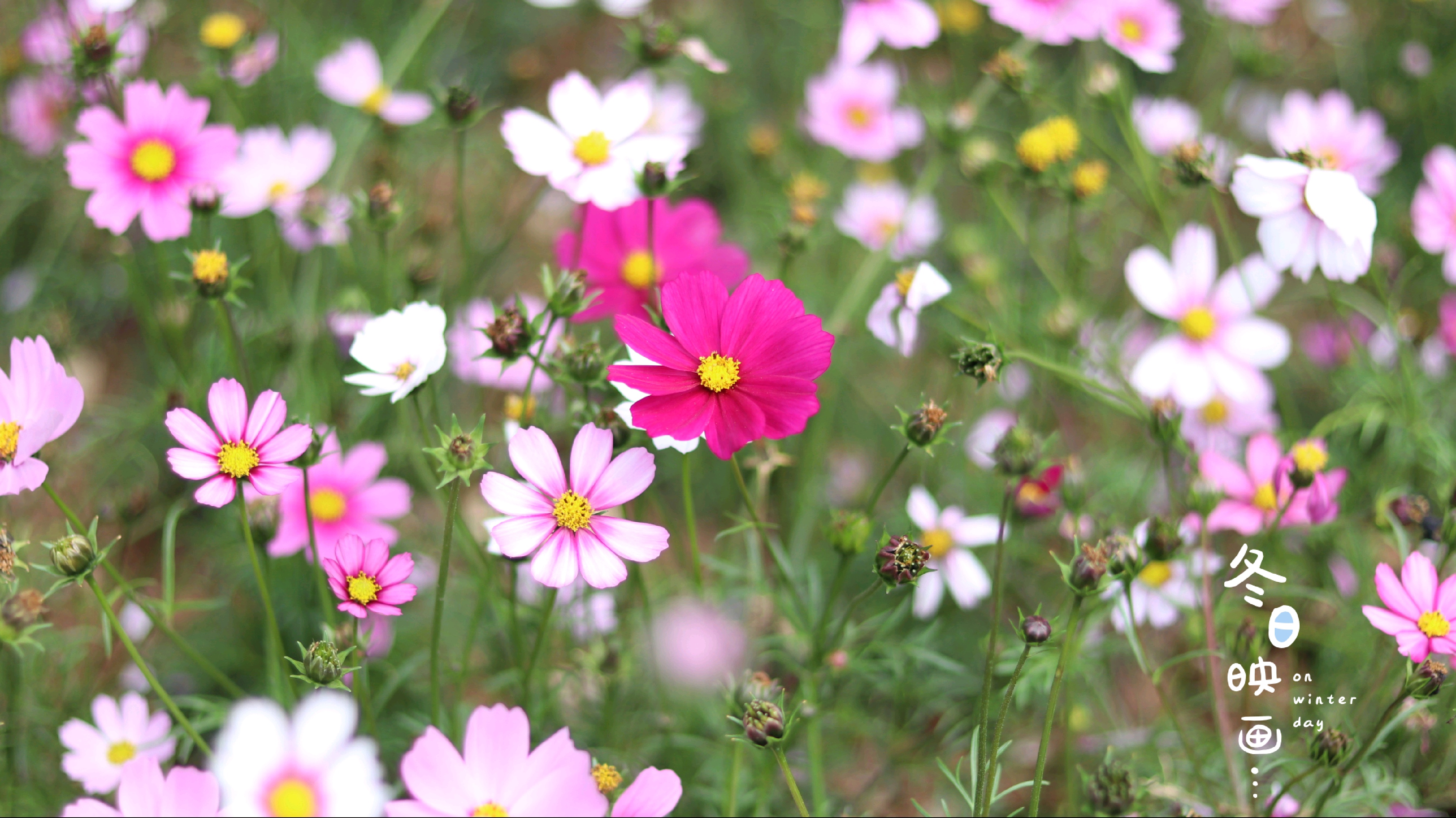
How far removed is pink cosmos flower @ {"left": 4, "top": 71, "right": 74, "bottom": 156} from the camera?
1.76 meters

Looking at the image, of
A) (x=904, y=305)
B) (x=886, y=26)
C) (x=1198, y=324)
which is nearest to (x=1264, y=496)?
(x=1198, y=324)

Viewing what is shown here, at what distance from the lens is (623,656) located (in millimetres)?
1197

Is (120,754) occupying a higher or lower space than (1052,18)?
lower

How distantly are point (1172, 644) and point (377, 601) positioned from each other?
118 cm

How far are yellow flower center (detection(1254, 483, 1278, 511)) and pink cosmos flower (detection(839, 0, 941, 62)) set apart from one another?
0.72 meters

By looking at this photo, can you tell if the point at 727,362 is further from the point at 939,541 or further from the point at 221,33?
the point at 221,33

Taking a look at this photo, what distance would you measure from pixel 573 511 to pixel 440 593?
136 mm

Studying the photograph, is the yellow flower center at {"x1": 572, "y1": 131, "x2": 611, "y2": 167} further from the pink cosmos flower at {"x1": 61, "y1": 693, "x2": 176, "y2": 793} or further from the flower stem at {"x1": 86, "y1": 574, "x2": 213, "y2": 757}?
the pink cosmos flower at {"x1": 61, "y1": 693, "x2": 176, "y2": 793}

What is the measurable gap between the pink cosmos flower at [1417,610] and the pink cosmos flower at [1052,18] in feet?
2.57

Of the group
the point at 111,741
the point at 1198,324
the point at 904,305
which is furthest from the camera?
the point at 1198,324

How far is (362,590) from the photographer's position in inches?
32.9

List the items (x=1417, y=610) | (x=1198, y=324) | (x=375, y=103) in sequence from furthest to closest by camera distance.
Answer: (x=375, y=103), (x=1198, y=324), (x=1417, y=610)

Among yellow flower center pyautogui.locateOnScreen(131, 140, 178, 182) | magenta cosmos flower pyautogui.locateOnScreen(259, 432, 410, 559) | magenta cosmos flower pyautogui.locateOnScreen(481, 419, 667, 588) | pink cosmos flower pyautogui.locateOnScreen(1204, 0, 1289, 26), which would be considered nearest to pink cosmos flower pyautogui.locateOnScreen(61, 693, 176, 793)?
magenta cosmos flower pyautogui.locateOnScreen(259, 432, 410, 559)

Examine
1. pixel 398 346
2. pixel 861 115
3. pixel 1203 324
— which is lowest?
pixel 1203 324
